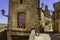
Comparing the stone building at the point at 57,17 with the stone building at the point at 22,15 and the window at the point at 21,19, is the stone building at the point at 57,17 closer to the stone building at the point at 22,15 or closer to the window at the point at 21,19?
the stone building at the point at 22,15

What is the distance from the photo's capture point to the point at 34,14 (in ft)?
61.2

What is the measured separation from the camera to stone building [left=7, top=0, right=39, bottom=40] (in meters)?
18.5

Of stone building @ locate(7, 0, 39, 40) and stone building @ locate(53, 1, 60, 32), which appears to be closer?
stone building @ locate(7, 0, 39, 40)

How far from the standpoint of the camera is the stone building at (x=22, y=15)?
18516mm

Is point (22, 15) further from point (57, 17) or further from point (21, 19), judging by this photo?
point (57, 17)

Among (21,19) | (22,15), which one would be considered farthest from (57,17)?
(21,19)

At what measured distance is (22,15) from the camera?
19.1 metres

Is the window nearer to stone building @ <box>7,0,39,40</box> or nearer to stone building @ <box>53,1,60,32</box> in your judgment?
stone building @ <box>7,0,39,40</box>

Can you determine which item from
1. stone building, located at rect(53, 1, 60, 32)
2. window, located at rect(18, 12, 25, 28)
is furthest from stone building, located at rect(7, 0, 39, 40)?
stone building, located at rect(53, 1, 60, 32)

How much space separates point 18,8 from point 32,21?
2352 millimetres

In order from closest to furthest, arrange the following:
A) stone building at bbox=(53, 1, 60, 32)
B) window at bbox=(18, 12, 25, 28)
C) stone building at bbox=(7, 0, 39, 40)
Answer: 1. stone building at bbox=(7, 0, 39, 40)
2. window at bbox=(18, 12, 25, 28)
3. stone building at bbox=(53, 1, 60, 32)

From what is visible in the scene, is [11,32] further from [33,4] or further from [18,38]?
[33,4]

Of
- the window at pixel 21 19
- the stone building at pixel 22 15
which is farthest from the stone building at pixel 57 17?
the window at pixel 21 19

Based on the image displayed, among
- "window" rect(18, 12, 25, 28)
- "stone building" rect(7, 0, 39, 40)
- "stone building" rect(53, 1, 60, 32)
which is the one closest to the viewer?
"stone building" rect(7, 0, 39, 40)
